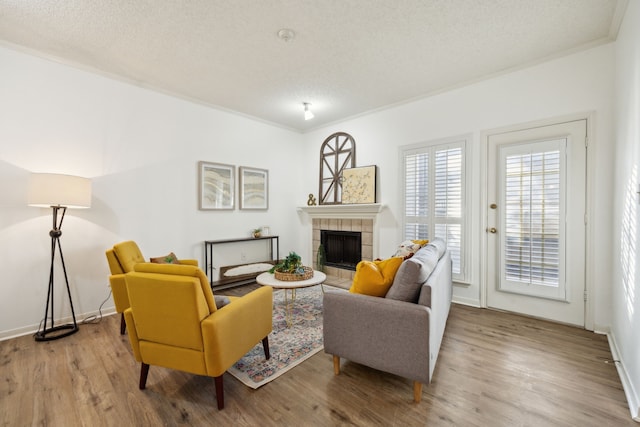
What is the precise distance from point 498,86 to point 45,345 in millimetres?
5359

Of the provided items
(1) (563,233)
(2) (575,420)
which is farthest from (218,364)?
(1) (563,233)

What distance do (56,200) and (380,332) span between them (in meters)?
2.98

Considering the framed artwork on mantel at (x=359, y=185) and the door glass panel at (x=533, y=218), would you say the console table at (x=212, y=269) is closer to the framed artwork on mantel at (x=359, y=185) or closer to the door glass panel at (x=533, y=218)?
→ the framed artwork on mantel at (x=359, y=185)

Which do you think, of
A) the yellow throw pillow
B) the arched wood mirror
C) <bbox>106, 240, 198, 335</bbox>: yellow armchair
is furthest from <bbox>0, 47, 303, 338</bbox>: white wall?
the yellow throw pillow

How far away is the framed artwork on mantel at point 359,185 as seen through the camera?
14.5 ft

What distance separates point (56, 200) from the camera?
251cm

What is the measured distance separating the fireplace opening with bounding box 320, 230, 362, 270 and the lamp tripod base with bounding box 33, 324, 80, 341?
11.6ft

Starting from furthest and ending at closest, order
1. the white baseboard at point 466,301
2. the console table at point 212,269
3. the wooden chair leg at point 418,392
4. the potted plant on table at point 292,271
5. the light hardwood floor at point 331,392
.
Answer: the console table at point 212,269 < the white baseboard at point 466,301 < the potted plant on table at point 292,271 < the wooden chair leg at point 418,392 < the light hardwood floor at point 331,392

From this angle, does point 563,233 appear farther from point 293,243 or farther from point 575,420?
point 293,243

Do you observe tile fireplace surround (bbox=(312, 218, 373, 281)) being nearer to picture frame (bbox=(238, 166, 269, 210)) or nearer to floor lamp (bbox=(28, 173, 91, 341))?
picture frame (bbox=(238, 166, 269, 210))

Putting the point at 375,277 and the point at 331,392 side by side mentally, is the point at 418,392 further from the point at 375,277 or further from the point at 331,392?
the point at 375,277

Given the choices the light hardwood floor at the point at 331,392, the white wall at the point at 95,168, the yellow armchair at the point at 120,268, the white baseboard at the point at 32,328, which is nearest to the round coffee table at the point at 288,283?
the light hardwood floor at the point at 331,392

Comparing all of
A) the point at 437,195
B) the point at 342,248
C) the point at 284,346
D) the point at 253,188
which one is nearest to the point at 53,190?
the point at 284,346

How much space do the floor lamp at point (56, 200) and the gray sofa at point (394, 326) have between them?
2556mm
